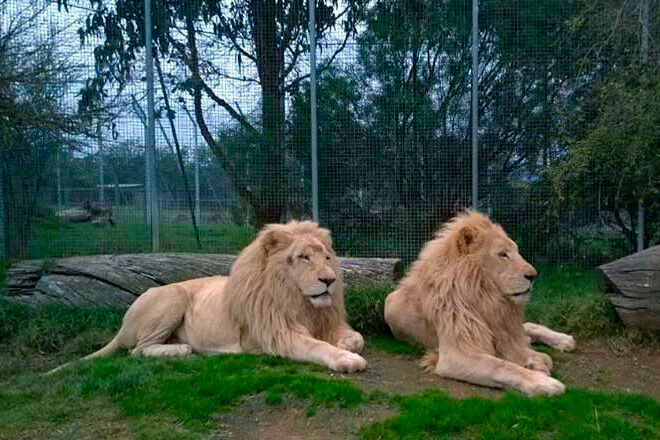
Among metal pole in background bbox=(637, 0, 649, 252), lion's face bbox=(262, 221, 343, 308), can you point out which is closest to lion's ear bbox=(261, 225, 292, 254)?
lion's face bbox=(262, 221, 343, 308)

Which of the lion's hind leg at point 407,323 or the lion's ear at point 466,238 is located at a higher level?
the lion's ear at point 466,238

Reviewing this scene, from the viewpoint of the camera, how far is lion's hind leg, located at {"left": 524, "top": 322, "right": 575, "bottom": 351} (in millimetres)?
5574

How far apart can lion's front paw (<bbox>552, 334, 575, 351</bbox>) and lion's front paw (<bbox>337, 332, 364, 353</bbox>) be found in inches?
67.2

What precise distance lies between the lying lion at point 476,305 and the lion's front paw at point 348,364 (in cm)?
56

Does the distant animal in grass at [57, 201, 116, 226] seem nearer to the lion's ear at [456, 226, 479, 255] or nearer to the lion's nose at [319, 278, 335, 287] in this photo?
the lion's nose at [319, 278, 335, 287]

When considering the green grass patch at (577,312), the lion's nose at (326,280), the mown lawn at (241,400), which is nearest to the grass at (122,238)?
the mown lawn at (241,400)

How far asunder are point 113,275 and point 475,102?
5.02 meters

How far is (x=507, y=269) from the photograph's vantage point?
15.9 ft

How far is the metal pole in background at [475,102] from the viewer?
28.1 feet

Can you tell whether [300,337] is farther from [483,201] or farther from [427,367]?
[483,201]

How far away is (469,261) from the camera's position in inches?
195

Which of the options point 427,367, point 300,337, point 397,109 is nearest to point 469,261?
point 427,367

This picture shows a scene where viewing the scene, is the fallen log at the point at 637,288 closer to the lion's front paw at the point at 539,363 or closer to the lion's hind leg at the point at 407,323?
the lion's front paw at the point at 539,363

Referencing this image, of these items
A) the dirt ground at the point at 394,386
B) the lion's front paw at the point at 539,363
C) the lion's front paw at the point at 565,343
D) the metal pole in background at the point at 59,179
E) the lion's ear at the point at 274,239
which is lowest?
the dirt ground at the point at 394,386
